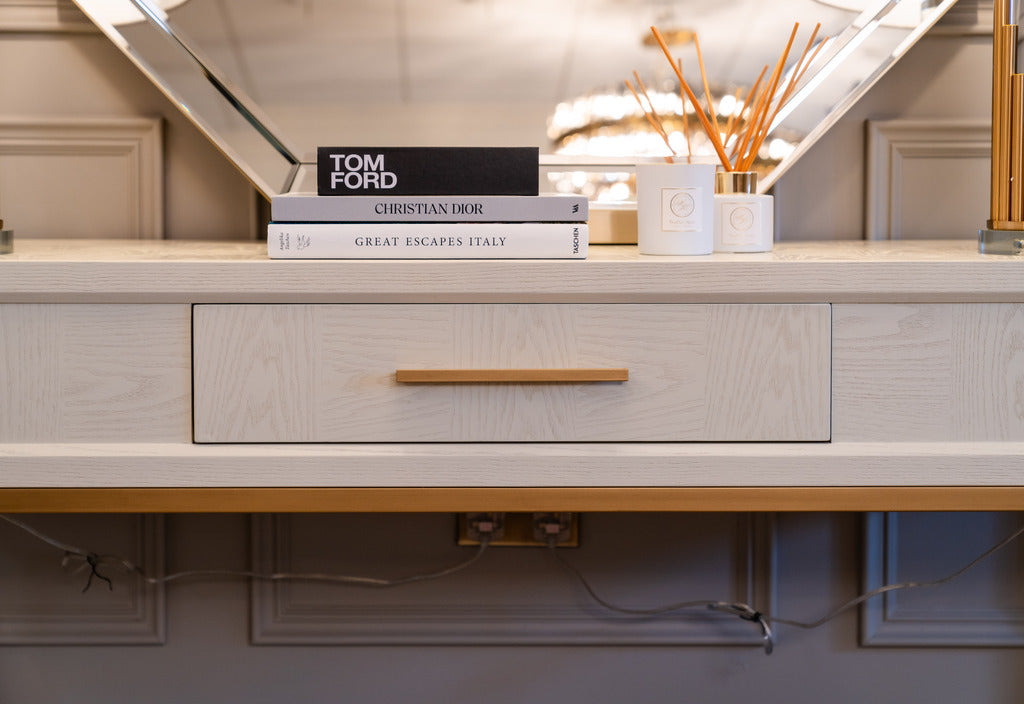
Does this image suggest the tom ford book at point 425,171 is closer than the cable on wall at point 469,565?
Yes

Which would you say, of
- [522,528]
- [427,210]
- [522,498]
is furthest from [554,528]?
[427,210]

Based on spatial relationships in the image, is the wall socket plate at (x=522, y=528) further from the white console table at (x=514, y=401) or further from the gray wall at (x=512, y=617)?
the white console table at (x=514, y=401)

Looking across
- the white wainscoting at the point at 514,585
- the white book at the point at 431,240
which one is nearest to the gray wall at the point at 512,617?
the white wainscoting at the point at 514,585

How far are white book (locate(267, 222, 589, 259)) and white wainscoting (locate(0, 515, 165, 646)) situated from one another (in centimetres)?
A: 53

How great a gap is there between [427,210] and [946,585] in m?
0.78

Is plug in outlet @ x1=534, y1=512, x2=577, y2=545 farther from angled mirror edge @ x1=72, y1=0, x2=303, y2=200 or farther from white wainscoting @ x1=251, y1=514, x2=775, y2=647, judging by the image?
angled mirror edge @ x1=72, y1=0, x2=303, y2=200

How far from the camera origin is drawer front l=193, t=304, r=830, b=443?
2.28 feet

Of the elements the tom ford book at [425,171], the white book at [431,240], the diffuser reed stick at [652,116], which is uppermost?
the diffuser reed stick at [652,116]

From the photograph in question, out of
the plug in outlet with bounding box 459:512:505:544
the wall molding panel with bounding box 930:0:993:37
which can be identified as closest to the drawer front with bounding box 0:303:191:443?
the plug in outlet with bounding box 459:512:505:544

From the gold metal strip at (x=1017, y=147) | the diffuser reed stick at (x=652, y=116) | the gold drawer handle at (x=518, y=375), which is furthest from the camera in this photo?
the diffuser reed stick at (x=652, y=116)

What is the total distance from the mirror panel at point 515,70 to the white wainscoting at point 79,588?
450 millimetres

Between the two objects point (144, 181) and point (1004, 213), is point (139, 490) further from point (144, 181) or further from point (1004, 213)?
point (1004, 213)

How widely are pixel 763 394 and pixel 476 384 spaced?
0.71ft

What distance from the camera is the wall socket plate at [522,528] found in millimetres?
1069
